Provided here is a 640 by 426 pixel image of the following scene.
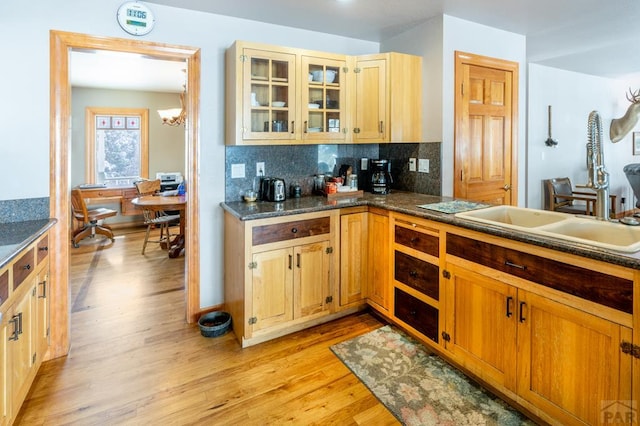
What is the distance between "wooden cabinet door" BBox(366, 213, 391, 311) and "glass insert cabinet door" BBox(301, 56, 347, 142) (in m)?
0.80

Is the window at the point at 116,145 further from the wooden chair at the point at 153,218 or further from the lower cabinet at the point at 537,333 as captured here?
the lower cabinet at the point at 537,333

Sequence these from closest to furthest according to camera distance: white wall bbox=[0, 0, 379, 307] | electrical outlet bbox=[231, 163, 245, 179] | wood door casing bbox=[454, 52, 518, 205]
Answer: white wall bbox=[0, 0, 379, 307] < electrical outlet bbox=[231, 163, 245, 179] < wood door casing bbox=[454, 52, 518, 205]

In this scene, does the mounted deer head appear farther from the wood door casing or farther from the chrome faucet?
the wood door casing

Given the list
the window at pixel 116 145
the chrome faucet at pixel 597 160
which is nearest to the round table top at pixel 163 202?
the window at pixel 116 145

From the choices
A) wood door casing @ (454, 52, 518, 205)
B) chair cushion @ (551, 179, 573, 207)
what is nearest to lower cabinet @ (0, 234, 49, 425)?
wood door casing @ (454, 52, 518, 205)

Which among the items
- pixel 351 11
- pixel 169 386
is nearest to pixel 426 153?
pixel 351 11

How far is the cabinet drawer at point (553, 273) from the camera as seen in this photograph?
1.40 m

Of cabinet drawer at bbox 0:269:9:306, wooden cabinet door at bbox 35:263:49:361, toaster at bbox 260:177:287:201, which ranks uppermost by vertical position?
toaster at bbox 260:177:287:201

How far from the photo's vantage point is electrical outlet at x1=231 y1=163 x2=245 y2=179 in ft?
9.64

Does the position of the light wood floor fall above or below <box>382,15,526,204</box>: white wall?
below

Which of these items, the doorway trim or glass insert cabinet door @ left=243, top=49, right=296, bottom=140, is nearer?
the doorway trim

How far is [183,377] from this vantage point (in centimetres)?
220

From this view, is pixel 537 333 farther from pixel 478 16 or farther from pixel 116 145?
pixel 116 145

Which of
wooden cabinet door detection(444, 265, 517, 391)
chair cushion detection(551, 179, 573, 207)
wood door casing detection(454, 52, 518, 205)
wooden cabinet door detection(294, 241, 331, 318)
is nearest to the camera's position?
wooden cabinet door detection(444, 265, 517, 391)
